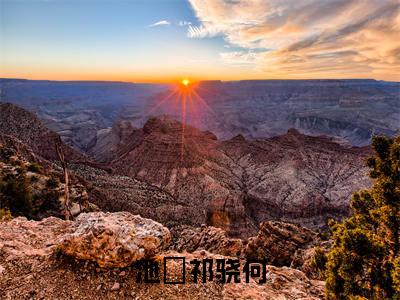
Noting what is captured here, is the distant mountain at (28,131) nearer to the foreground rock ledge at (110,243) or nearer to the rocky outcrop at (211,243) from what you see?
the rocky outcrop at (211,243)

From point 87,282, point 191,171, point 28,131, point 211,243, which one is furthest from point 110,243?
point 28,131

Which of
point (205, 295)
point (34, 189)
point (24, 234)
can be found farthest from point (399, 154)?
point (34, 189)

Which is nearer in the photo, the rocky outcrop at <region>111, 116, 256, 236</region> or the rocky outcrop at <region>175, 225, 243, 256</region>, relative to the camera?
the rocky outcrop at <region>175, 225, 243, 256</region>

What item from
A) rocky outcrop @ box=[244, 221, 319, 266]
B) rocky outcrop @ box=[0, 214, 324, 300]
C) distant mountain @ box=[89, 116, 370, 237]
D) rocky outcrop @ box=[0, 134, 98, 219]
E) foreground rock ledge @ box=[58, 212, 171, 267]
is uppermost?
foreground rock ledge @ box=[58, 212, 171, 267]

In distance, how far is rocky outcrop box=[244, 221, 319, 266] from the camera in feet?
87.2


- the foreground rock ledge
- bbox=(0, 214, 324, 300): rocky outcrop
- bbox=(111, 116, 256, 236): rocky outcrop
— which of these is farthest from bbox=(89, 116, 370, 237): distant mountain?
the foreground rock ledge

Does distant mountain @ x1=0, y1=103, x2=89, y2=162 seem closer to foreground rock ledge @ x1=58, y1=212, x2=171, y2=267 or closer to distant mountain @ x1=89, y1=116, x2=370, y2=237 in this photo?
distant mountain @ x1=89, y1=116, x2=370, y2=237

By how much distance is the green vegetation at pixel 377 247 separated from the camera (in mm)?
9992

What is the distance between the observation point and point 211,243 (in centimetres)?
2636

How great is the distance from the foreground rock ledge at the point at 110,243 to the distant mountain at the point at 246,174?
3774 centimetres

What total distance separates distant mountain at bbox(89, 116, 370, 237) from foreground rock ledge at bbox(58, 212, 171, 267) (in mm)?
37740

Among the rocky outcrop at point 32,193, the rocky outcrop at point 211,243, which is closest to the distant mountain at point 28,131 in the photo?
the rocky outcrop at point 32,193

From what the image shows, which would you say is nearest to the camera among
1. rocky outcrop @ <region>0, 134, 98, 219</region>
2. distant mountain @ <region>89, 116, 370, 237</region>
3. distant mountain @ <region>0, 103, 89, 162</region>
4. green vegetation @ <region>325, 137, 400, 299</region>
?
green vegetation @ <region>325, 137, 400, 299</region>

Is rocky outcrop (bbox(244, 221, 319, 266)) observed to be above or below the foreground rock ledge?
below
